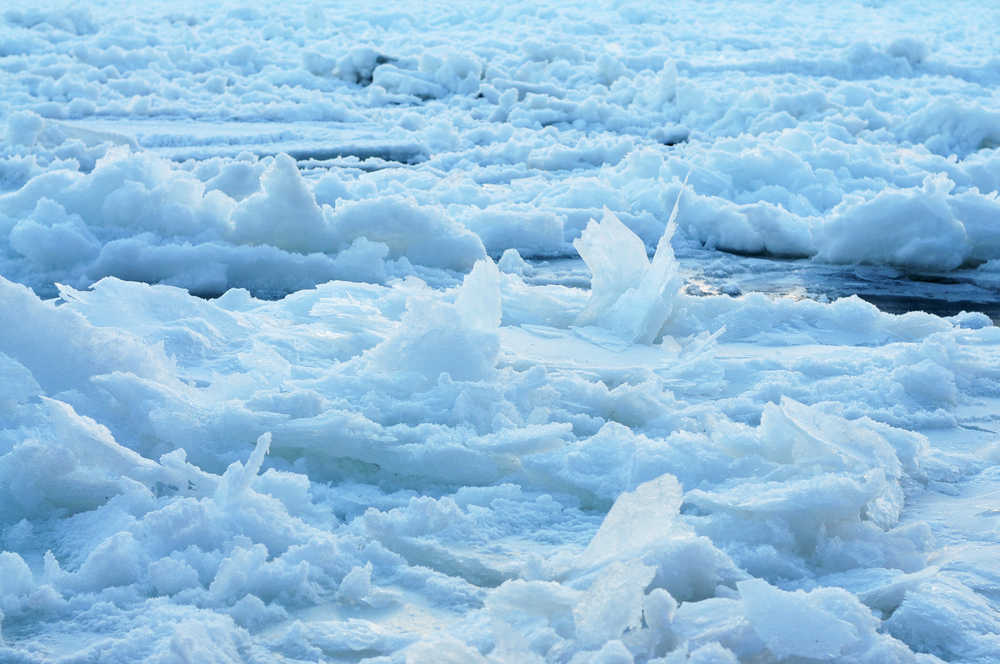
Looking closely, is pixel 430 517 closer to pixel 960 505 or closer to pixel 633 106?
pixel 960 505

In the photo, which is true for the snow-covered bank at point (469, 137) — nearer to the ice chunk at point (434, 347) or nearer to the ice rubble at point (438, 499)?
the ice rubble at point (438, 499)

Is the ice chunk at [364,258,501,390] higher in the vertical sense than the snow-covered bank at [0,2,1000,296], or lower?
higher

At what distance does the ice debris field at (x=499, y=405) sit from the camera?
2252 mm

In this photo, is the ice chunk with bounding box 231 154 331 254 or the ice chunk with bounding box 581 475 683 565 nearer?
the ice chunk with bounding box 581 475 683 565

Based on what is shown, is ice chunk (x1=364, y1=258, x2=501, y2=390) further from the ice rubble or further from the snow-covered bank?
the snow-covered bank

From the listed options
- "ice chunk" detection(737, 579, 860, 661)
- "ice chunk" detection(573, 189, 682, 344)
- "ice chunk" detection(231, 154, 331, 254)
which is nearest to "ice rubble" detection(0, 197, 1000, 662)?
"ice chunk" detection(737, 579, 860, 661)

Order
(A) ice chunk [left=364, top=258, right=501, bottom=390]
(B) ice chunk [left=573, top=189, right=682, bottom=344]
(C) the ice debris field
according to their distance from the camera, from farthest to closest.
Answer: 1. (B) ice chunk [left=573, top=189, right=682, bottom=344]
2. (A) ice chunk [left=364, top=258, right=501, bottom=390]
3. (C) the ice debris field

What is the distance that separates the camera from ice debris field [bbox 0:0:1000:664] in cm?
225

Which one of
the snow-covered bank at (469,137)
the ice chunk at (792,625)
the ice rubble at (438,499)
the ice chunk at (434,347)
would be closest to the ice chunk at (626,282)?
the ice rubble at (438,499)

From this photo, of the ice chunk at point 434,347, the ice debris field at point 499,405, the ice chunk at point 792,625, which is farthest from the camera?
the ice chunk at point 434,347

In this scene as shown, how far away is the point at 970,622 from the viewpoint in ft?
7.52

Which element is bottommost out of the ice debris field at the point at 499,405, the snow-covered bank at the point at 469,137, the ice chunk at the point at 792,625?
the snow-covered bank at the point at 469,137

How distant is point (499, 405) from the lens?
3221 millimetres

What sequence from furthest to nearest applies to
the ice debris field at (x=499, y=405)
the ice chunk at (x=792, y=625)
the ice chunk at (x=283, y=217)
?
the ice chunk at (x=283, y=217), the ice debris field at (x=499, y=405), the ice chunk at (x=792, y=625)
